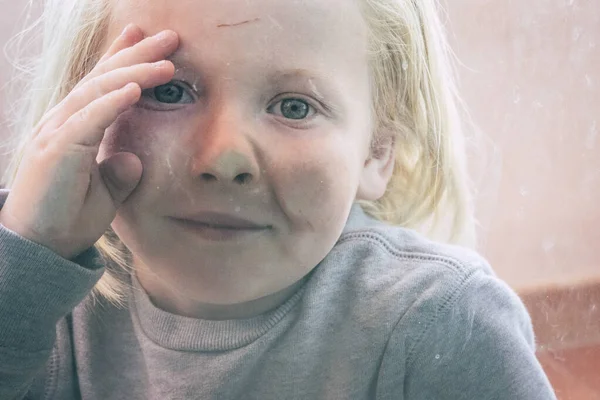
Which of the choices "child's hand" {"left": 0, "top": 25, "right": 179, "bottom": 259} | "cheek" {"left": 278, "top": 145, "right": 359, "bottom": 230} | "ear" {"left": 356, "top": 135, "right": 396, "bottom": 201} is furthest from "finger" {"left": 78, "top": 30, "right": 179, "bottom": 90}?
"ear" {"left": 356, "top": 135, "right": 396, "bottom": 201}

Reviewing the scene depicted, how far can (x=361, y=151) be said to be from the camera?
0.57 m

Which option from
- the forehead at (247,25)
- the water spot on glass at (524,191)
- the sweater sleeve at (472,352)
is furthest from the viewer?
the water spot on glass at (524,191)

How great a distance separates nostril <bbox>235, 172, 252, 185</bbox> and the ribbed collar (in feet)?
0.62

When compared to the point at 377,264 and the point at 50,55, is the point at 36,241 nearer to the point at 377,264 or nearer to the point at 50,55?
the point at 50,55

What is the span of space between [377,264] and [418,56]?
181mm

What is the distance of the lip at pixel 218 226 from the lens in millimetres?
487

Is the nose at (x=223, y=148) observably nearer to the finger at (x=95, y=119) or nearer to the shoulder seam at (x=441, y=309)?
the finger at (x=95, y=119)

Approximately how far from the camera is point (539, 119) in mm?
647

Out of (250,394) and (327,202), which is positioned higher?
(327,202)

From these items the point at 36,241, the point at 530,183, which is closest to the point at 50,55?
the point at 36,241

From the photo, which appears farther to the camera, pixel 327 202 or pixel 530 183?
pixel 530 183

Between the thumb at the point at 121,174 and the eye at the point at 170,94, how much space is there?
4 centimetres

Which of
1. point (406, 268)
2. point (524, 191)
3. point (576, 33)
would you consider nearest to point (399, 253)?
point (406, 268)

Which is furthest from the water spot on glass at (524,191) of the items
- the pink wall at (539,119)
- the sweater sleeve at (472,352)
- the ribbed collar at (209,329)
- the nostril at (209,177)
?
the nostril at (209,177)
